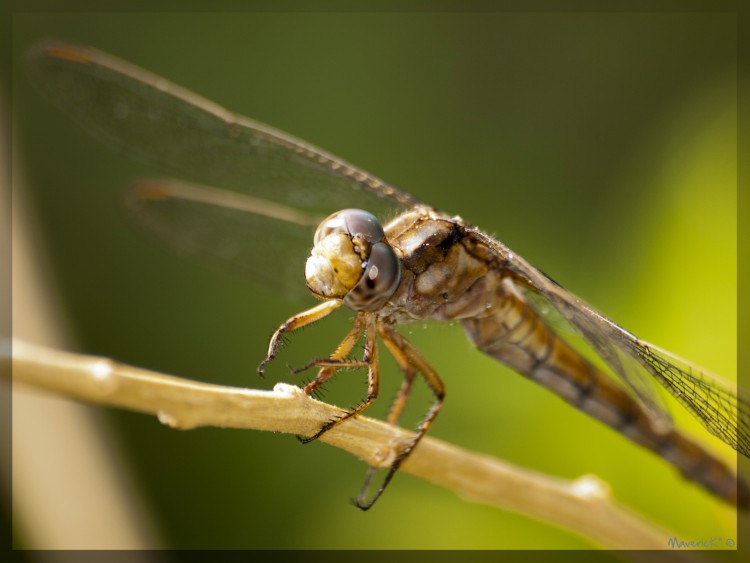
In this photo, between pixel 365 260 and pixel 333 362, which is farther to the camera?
pixel 365 260

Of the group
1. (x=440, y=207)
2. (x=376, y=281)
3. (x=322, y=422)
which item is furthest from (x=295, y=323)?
(x=440, y=207)


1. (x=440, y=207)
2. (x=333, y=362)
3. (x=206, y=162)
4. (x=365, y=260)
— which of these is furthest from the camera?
(x=440, y=207)

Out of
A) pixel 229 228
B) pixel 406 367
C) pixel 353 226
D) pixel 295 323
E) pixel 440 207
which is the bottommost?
pixel 229 228

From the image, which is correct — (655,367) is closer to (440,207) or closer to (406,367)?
(406,367)

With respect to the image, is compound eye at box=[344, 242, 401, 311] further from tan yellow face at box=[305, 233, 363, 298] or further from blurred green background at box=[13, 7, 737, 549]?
blurred green background at box=[13, 7, 737, 549]

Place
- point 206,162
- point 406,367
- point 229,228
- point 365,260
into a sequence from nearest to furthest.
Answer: point 365,260, point 406,367, point 206,162, point 229,228

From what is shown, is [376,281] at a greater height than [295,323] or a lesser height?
greater
